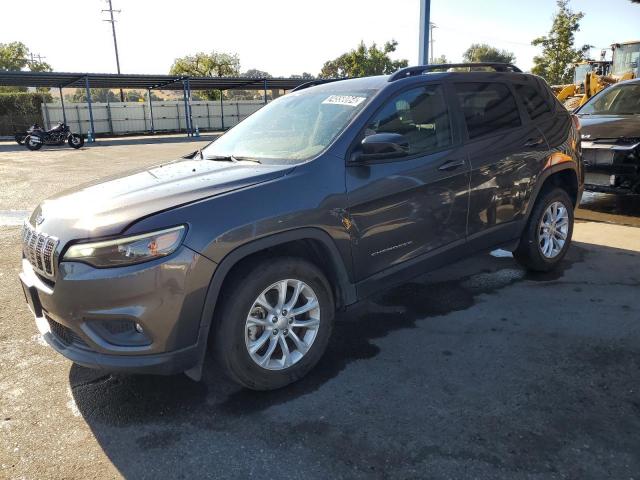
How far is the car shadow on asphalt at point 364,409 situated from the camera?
8.12 ft

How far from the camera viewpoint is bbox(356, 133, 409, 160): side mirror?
314 cm

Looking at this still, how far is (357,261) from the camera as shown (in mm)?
3232

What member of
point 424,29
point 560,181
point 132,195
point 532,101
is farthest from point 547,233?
point 424,29

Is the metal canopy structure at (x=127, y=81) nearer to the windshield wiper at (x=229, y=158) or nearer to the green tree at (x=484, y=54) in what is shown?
the windshield wiper at (x=229, y=158)

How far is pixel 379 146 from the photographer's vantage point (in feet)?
10.3

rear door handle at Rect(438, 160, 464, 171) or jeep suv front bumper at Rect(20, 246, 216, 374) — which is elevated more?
rear door handle at Rect(438, 160, 464, 171)

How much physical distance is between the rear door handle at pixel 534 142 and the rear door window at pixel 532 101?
0.21m

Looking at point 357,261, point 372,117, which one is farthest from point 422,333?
point 372,117

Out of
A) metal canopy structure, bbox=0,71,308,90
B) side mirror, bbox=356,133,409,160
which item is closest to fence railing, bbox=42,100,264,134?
metal canopy structure, bbox=0,71,308,90

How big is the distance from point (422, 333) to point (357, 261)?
91 centimetres

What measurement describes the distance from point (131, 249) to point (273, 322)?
902 mm

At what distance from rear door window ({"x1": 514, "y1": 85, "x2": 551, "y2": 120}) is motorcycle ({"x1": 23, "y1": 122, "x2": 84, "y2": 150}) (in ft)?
75.5

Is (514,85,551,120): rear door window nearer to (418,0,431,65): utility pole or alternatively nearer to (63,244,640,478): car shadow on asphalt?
(63,244,640,478): car shadow on asphalt

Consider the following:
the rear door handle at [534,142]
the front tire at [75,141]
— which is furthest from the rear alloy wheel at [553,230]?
the front tire at [75,141]
